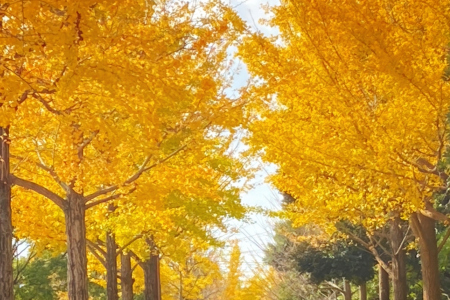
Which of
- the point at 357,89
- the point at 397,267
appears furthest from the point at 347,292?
the point at 357,89

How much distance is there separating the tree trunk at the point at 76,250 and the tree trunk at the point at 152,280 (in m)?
6.74

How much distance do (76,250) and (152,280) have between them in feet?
23.6

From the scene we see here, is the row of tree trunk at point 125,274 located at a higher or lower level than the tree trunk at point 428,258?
higher

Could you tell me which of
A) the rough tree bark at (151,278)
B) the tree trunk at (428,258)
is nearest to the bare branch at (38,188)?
the tree trunk at (428,258)

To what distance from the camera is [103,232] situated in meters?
12.4

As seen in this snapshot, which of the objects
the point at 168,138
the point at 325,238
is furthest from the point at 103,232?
the point at 325,238

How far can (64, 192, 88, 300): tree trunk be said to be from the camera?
31.4 feet

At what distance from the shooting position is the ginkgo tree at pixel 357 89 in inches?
242

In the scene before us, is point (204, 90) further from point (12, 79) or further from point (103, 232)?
point (103, 232)

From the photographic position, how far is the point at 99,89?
7059mm

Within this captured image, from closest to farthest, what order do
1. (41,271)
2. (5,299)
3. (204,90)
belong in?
(5,299), (204,90), (41,271)

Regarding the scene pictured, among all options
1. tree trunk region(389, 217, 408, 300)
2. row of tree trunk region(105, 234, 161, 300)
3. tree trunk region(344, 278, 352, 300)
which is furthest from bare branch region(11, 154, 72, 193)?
tree trunk region(344, 278, 352, 300)

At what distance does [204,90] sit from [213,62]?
108 centimetres

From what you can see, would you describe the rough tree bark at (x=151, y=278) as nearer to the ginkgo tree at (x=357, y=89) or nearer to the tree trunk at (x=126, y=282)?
the tree trunk at (x=126, y=282)
